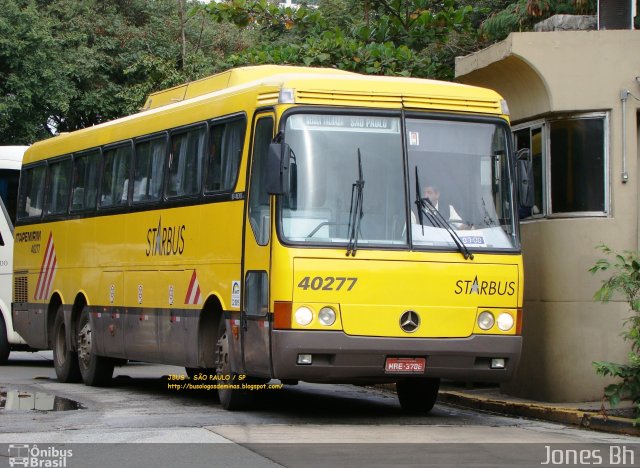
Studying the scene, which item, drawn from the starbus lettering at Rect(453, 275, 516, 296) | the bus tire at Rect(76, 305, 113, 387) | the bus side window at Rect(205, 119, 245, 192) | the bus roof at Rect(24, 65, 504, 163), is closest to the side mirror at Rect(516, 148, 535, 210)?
the bus roof at Rect(24, 65, 504, 163)

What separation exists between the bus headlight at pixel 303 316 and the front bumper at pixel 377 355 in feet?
0.33

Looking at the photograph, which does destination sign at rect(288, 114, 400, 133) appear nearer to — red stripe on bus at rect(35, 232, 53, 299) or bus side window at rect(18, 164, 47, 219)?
red stripe on bus at rect(35, 232, 53, 299)

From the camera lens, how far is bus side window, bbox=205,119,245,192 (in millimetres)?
13883

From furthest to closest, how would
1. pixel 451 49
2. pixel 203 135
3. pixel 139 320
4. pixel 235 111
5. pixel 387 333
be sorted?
pixel 451 49
pixel 139 320
pixel 203 135
pixel 235 111
pixel 387 333

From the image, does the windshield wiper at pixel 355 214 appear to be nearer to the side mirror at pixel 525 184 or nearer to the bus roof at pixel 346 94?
the bus roof at pixel 346 94

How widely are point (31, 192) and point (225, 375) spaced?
27.8 ft

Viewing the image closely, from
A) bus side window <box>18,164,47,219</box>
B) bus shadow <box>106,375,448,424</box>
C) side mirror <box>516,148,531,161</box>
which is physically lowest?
bus shadow <box>106,375,448,424</box>

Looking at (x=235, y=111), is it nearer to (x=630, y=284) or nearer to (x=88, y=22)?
(x=630, y=284)

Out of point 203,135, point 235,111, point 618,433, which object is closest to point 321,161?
point 235,111

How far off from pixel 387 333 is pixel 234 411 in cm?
234

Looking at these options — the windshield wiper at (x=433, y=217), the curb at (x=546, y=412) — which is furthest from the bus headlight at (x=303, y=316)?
the curb at (x=546, y=412)

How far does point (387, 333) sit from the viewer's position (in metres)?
12.6

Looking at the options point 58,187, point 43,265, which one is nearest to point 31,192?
point 58,187

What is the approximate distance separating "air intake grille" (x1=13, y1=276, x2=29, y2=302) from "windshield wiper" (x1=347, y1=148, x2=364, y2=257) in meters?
9.51
